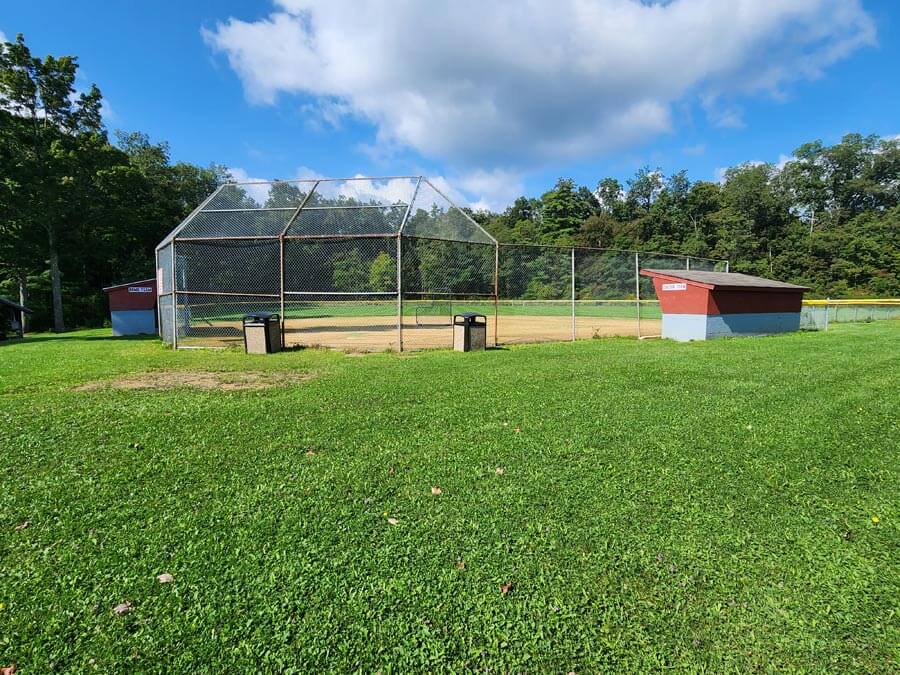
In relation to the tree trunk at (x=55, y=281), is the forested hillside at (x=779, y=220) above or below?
above

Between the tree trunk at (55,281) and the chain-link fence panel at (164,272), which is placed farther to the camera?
the tree trunk at (55,281)

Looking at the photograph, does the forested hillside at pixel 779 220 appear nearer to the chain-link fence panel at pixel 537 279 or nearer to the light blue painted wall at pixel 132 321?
the chain-link fence panel at pixel 537 279

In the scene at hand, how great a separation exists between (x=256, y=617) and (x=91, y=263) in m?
36.2

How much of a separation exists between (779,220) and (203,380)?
6459 centimetres

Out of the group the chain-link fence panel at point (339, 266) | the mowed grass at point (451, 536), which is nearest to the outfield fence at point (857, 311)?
the chain-link fence panel at point (339, 266)

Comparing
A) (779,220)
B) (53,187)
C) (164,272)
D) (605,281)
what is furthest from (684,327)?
(779,220)

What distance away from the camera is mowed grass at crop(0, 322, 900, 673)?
6.28 feet

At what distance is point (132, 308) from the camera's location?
17906 millimetres

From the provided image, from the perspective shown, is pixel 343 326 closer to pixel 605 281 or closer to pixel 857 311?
pixel 605 281

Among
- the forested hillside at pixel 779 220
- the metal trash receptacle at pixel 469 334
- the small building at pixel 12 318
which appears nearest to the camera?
the metal trash receptacle at pixel 469 334

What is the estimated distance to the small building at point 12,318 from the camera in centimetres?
1733

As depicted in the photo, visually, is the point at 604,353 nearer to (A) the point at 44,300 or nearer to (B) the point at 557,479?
(B) the point at 557,479

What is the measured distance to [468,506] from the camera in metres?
3.06

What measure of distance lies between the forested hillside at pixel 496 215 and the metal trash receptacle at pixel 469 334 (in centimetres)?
1868
